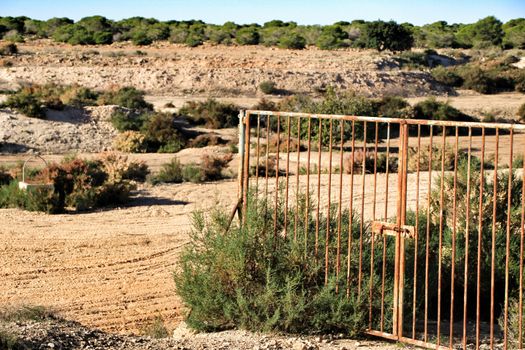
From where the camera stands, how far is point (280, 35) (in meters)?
87.1

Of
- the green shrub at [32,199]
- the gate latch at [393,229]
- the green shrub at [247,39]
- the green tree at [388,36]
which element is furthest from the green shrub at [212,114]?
the green shrub at [247,39]

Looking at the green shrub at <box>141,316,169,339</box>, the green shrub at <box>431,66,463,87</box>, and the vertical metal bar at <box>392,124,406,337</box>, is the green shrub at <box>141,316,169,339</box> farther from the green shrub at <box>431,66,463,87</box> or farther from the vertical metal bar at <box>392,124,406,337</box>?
the green shrub at <box>431,66,463,87</box>

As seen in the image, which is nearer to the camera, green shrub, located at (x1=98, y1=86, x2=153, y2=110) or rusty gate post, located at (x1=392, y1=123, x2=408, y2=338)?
rusty gate post, located at (x1=392, y1=123, x2=408, y2=338)

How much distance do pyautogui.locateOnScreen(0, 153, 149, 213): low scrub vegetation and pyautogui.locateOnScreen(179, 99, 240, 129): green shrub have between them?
58.4 feet

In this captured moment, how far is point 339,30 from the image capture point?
89500 millimetres

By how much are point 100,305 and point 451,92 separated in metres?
47.2

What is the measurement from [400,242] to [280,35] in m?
79.7

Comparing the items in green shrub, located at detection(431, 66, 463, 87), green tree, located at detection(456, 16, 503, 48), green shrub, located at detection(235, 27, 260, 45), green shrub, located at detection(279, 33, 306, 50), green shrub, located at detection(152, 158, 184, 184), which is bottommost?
green shrub, located at detection(152, 158, 184, 184)

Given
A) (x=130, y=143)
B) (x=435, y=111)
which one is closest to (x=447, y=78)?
(x=435, y=111)

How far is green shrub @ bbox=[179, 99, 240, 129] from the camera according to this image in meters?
38.7

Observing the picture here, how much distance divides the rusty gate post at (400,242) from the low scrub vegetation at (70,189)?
1127 centimetres

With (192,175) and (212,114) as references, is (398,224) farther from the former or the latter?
(212,114)

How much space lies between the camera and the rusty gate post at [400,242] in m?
8.52

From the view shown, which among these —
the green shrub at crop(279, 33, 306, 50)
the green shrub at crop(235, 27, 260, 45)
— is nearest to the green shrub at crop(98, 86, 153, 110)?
the green shrub at crop(279, 33, 306, 50)
